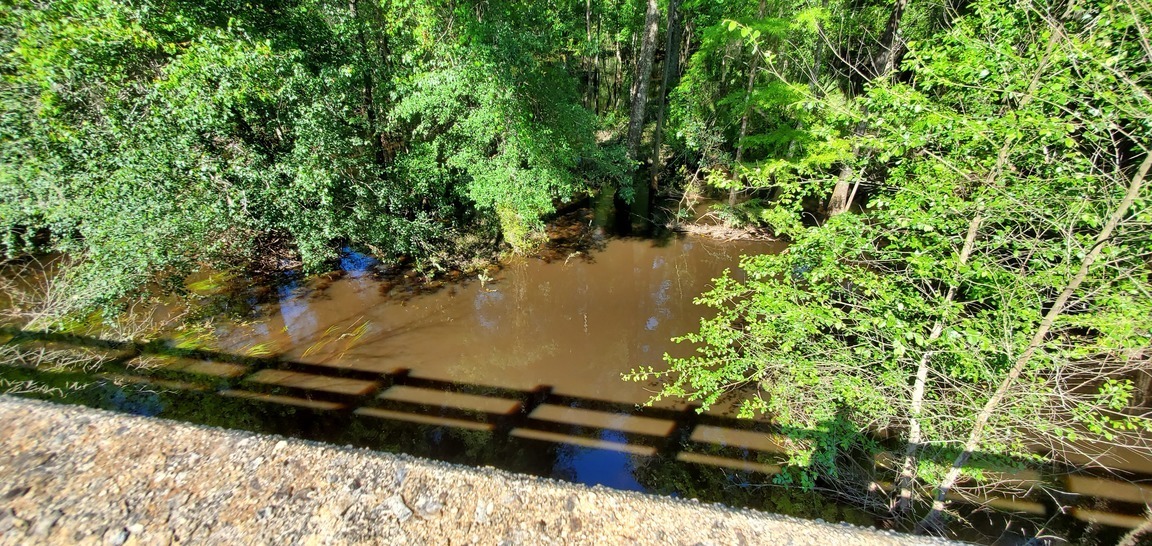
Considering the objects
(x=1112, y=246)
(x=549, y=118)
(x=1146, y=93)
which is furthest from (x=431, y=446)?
(x=1146, y=93)

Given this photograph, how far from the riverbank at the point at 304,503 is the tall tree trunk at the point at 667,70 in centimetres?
1081

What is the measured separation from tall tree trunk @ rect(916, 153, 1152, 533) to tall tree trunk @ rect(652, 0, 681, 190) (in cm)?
952

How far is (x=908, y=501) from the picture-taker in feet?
13.6

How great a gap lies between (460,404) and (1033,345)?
19.9ft

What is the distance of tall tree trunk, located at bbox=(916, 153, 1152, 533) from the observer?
2.46m

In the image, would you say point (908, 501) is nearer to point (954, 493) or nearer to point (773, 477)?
point (954, 493)

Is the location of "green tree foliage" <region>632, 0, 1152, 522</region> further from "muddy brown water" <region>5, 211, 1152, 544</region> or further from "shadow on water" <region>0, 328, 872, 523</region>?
"muddy brown water" <region>5, 211, 1152, 544</region>

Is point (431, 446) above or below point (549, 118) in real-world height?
below

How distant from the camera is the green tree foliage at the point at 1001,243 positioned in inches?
100

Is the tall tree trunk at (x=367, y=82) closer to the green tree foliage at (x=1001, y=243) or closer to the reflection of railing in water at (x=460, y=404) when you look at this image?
the reflection of railing in water at (x=460, y=404)

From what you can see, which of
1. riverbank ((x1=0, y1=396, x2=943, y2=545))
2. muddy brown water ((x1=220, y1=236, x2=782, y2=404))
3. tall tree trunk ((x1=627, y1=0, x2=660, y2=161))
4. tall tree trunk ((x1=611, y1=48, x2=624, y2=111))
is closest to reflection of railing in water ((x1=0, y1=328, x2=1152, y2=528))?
muddy brown water ((x1=220, y1=236, x2=782, y2=404))

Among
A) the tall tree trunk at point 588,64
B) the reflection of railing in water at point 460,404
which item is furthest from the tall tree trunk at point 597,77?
the reflection of railing in water at point 460,404

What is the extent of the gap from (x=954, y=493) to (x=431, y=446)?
20.2 feet

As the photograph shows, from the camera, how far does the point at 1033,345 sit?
2.97 meters
